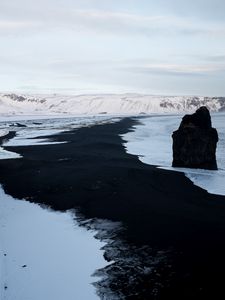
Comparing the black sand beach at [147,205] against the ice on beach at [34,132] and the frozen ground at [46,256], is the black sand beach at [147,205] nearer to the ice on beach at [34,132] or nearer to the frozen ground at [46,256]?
the frozen ground at [46,256]

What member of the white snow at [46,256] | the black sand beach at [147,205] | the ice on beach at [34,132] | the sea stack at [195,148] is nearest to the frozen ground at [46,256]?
the white snow at [46,256]

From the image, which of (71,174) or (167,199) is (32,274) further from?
(71,174)

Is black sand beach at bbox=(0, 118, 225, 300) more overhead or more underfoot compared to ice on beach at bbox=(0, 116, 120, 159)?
more overhead

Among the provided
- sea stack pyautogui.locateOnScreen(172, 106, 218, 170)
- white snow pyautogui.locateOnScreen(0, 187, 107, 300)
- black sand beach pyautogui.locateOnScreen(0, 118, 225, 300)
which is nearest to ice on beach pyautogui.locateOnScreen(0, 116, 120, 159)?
black sand beach pyautogui.locateOnScreen(0, 118, 225, 300)

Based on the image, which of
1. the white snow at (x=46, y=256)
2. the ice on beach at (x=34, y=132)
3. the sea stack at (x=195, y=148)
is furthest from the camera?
the ice on beach at (x=34, y=132)

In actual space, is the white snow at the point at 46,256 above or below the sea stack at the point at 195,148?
Result: below

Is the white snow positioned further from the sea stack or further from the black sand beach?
the sea stack

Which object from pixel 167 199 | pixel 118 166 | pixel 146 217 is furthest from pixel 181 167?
pixel 146 217

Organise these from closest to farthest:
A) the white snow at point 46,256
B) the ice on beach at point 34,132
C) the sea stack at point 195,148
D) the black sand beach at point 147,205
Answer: the white snow at point 46,256, the black sand beach at point 147,205, the sea stack at point 195,148, the ice on beach at point 34,132

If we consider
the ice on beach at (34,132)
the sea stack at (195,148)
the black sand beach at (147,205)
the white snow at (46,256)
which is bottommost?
the ice on beach at (34,132)
